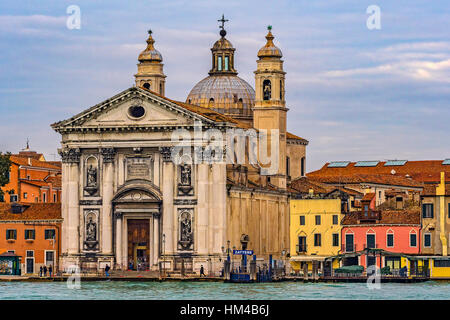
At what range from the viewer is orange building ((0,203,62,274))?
103 m

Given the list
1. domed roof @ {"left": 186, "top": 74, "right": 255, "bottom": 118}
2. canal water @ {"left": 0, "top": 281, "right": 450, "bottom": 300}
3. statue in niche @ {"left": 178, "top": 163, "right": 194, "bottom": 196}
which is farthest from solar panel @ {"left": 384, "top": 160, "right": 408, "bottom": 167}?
canal water @ {"left": 0, "top": 281, "right": 450, "bottom": 300}

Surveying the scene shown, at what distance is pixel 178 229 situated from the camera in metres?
100

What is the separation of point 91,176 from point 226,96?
54.5 feet

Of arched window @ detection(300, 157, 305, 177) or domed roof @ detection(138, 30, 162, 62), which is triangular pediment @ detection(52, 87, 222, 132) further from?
arched window @ detection(300, 157, 305, 177)

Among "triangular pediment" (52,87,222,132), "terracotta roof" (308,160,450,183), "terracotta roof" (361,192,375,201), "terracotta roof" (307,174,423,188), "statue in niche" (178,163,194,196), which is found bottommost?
"terracotta roof" (361,192,375,201)

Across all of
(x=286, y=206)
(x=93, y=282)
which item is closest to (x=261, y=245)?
(x=286, y=206)

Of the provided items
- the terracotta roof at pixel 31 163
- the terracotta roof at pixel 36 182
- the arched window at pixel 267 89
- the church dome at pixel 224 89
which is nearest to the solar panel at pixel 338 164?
the church dome at pixel 224 89

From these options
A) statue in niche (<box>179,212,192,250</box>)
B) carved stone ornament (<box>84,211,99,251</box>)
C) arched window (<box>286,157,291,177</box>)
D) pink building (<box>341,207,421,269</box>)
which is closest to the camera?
pink building (<box>341,207,421,269</box>)

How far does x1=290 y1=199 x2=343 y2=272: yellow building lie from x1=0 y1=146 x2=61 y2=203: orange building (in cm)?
1854

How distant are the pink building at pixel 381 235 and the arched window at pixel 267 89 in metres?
9.81

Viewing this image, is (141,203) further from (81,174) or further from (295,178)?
(295,178)

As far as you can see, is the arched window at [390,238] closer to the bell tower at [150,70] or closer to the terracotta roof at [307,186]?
the terracotta roof at [307,186]

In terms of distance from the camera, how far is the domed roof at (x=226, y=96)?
116000 millimetres

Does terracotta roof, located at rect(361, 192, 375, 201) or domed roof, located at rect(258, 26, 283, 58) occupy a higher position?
domed roof, located at rect(258, 26, 283, 58)
